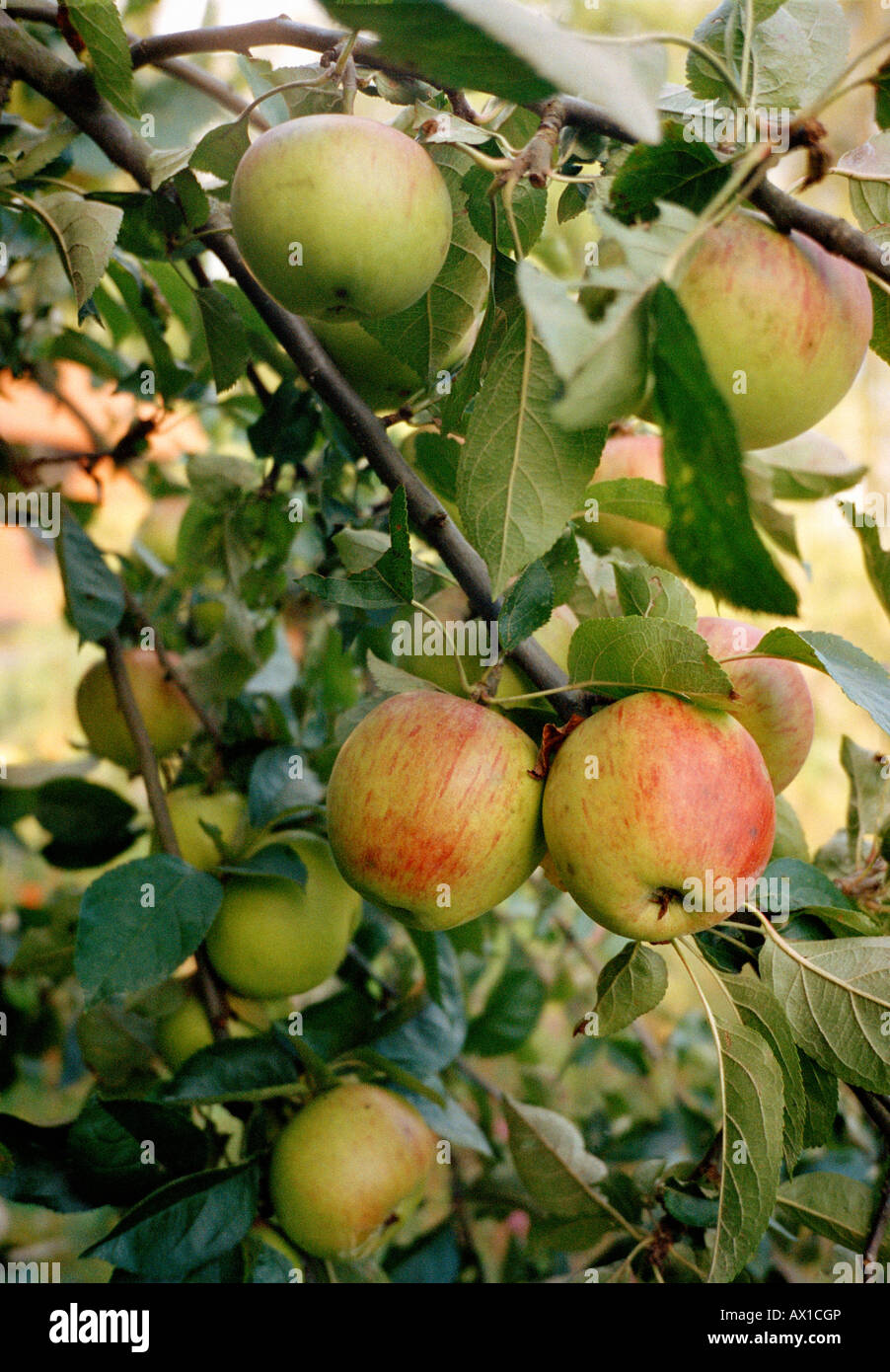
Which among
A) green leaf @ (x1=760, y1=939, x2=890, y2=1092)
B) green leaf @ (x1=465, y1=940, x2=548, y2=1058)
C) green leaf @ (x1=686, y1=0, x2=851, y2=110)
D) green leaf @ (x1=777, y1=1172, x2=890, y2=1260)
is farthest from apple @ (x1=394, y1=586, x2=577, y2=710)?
Result: green leaf @ (x1=465, y1=940, x2=548, y2=1058)

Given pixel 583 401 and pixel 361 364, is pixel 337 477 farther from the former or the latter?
pixel 583 401

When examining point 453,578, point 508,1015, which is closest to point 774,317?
point 453,578

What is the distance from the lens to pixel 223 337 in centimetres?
84

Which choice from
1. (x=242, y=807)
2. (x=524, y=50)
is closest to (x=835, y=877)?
(x=242, y=807)

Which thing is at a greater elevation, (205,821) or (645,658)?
(645,658)

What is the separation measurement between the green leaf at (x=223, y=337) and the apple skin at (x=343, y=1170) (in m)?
0.66

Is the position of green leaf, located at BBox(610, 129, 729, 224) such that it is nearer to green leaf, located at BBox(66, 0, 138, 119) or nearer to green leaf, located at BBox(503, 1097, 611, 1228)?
green leaf, located at BBox(66, 0, 138, 119)

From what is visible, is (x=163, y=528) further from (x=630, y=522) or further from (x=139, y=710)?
(x=630, y=522)

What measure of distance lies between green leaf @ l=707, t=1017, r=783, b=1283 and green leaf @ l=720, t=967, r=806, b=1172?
19 millimetres

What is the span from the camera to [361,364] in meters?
0.83

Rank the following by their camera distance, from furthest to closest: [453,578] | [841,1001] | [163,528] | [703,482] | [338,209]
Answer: [163,528] < [453,578] < [841,1001] < [338,209] < [703,482]

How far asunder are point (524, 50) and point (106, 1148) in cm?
83

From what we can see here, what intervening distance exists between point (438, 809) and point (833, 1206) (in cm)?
52

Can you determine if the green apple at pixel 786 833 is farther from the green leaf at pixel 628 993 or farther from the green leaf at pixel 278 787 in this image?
the green leaf at pixel 278 787
